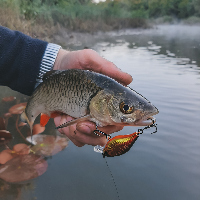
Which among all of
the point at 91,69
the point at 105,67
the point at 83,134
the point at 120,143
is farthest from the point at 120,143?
the point at 91,69

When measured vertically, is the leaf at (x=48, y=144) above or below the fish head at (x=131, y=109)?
below

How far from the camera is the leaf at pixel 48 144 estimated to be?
3.51 m

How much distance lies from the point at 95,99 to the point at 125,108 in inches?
8.2

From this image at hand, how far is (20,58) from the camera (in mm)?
2293

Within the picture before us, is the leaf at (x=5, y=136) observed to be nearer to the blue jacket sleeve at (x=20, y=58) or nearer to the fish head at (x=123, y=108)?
the blue jacket sleeve at (x=20, y=58)

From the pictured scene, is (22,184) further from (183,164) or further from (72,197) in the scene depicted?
(183,164)

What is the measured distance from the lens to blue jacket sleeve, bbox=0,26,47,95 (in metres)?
2.21

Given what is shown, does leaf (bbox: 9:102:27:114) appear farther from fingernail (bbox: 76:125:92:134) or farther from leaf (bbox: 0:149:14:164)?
fingernail (bbox: 76:125:92:134)

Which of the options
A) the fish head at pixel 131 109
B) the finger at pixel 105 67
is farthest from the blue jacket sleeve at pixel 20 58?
the fish head at pixel 131 109

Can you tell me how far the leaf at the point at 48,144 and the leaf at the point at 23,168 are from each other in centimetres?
14

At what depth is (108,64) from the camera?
6.04 feet

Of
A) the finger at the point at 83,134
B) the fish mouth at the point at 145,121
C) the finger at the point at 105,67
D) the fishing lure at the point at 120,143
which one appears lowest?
the finger at the point at 83,134

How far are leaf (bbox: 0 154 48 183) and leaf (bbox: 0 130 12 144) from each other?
17.6 inches

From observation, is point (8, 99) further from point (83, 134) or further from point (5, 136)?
point (83, 134)
